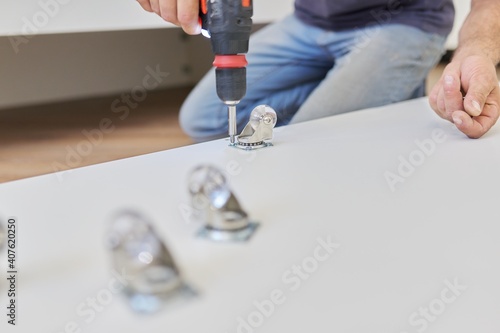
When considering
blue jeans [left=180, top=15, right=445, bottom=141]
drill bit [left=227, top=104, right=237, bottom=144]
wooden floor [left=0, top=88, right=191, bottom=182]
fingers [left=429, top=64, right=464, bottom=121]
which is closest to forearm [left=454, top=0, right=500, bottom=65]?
fingers [left=429, top=64, right=464, bottom=121]

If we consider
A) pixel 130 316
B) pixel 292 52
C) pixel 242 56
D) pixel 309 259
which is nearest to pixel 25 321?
pixel 130 316

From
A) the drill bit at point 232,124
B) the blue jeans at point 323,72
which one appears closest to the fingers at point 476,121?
the drill bit at point 232,124

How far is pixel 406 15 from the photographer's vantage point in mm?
1214

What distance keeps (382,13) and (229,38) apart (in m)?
0.68

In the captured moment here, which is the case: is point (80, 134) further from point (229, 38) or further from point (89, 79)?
point (229, 38)

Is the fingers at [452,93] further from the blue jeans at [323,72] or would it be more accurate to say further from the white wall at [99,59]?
the white wall at [99,59]

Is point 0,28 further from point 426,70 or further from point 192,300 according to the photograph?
point 192,300

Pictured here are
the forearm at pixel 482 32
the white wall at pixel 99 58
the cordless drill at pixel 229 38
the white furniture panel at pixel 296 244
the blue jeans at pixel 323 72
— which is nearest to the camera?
the white furniture panel at pixel 296 244

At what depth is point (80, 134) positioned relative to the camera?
166 cm

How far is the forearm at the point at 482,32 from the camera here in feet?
2.90

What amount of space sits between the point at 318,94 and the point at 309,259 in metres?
0.80

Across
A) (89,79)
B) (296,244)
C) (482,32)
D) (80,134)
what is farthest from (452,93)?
(89,79)

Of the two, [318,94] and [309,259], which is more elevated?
[309,259]

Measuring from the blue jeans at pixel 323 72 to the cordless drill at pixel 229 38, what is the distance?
0.51 meters
